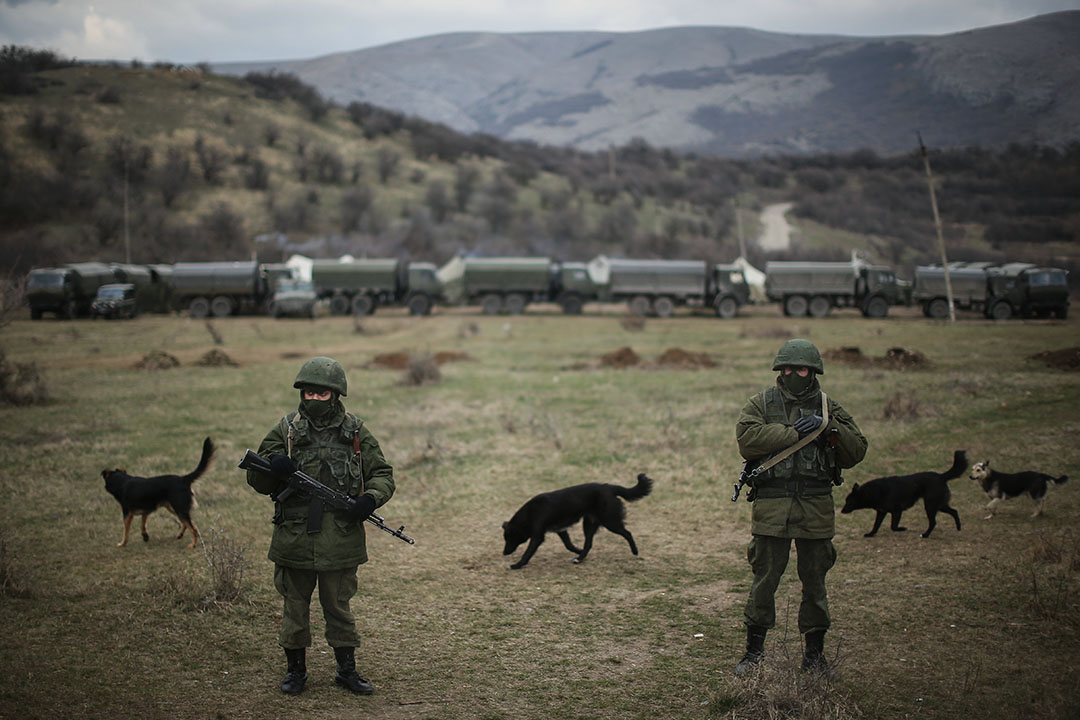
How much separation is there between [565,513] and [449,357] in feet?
54.8

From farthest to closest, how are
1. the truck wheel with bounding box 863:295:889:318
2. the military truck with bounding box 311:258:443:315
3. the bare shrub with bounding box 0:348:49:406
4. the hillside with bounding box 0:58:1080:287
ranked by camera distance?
the hillside with bounding box 0:58:1080:287, the military truck with bounding box 311:258:443:315, the truck wheel with bounding box 863:295:889:318, the bare shrub with bounding box 0:348:49:406

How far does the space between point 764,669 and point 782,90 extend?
326 feet

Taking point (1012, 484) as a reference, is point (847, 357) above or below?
above

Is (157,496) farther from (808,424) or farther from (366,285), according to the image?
(366,285)

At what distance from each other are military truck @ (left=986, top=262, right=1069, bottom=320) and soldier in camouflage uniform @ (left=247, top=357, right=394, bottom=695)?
33427 mm

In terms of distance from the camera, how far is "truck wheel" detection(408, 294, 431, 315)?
137 ft

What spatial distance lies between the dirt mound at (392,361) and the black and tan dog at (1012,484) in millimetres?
15874

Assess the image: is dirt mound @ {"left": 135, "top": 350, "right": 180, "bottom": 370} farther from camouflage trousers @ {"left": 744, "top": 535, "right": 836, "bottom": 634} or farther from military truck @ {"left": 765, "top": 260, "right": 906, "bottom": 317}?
military truck @ {"left": 765, "top": 260, "right": 906, "bottom": 317}

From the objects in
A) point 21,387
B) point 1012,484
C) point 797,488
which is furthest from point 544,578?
point 21,387

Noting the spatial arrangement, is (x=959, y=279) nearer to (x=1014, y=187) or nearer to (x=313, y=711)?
(x=1014, y=187)

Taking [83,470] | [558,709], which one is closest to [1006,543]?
[558,709]

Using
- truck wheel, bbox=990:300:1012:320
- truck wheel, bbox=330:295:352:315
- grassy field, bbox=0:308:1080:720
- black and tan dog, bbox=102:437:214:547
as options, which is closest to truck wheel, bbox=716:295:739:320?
truck wheel, bbox=990:300:1012:320

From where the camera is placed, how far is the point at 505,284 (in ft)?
137

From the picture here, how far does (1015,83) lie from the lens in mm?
22672
